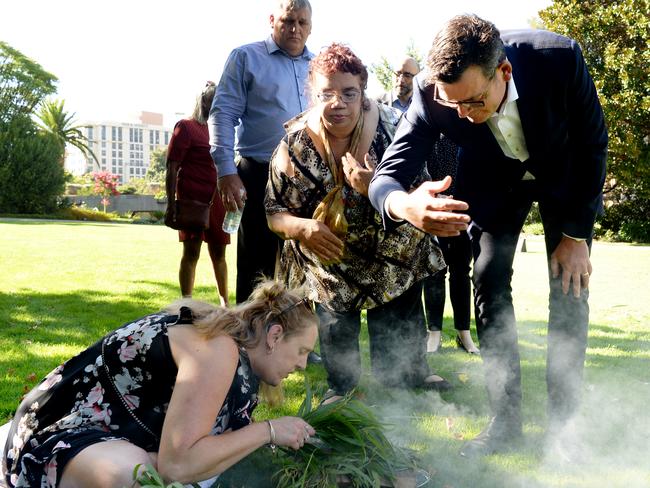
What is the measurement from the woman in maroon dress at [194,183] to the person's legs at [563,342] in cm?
315

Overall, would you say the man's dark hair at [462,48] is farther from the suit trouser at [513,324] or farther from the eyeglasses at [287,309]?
the eyeglasses at [287,309]

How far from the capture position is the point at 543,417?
10.5 feet

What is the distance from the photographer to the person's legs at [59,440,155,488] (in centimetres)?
190

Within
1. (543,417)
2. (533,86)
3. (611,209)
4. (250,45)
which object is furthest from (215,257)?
(611,209)

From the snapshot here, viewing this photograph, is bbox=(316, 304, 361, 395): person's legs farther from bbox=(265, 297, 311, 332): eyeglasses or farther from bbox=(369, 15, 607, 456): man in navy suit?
bbox=(265, 297, 311, 332): eyeglasses

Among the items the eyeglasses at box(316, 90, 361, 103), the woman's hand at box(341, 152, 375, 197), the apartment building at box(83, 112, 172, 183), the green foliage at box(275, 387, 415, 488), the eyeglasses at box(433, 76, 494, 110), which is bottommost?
the green foliage at box(275, 387, 415, 488)

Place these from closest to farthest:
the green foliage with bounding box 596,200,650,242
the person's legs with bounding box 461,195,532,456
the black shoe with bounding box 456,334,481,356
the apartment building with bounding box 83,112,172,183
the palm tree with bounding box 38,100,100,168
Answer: the person's legs with bounding box 461,195,532,456 → the black shoe with bounding box 456,334,481,356 → the green foliage with bounding box 596,200,650,242 → the palm tree with bounding box 38,100,100,168 → the apartment building with bounding box 83,112,172,183

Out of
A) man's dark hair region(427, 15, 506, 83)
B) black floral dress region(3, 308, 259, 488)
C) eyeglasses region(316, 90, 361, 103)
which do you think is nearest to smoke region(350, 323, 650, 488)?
black floral dress region(3, 308, 259, 488)

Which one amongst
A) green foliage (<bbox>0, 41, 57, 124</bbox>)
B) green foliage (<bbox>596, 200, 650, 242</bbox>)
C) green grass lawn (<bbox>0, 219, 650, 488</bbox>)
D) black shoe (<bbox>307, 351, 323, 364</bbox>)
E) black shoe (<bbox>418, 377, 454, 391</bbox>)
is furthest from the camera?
green foliage (<bbox>0, 41, 57, 124</bbox>)

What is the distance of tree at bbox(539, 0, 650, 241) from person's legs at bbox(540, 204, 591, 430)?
54.9 feet

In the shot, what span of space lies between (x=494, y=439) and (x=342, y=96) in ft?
5.70

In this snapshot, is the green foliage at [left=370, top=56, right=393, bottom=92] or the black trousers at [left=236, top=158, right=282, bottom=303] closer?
the black trousers at [left=236, top=158, right=282, bottom=303]

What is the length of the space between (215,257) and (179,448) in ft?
12.3

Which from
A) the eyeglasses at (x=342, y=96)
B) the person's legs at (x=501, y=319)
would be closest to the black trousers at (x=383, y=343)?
the person's legs at (x=501, y=319)
